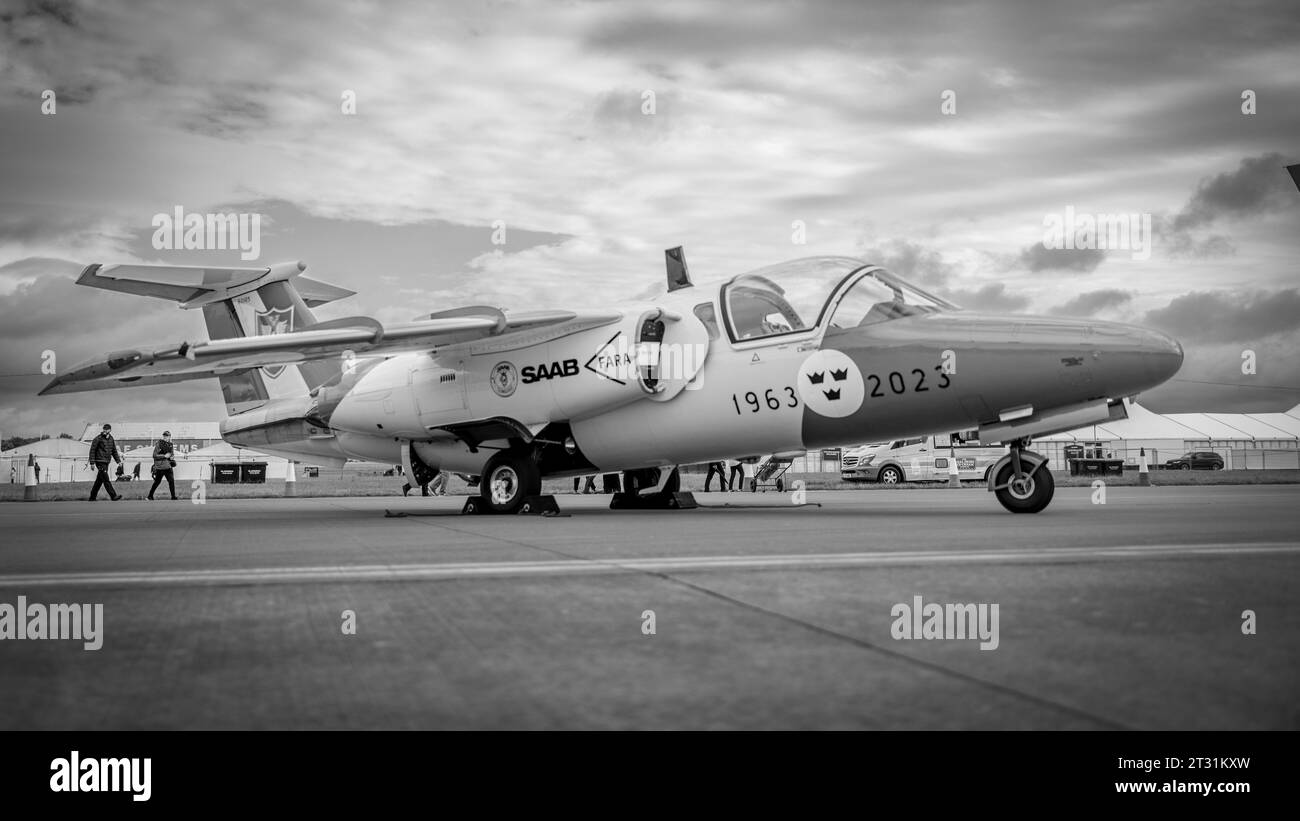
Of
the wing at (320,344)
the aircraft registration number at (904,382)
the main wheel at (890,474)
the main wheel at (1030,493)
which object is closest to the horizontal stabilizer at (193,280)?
the wing at (320,344)

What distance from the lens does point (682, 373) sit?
11.6 metres

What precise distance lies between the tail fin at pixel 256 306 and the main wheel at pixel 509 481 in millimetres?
4080

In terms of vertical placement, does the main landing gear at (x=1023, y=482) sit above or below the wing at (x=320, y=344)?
below

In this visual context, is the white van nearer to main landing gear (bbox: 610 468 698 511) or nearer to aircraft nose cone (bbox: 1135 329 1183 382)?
main landing gear (bbox: 610 468 698 511)

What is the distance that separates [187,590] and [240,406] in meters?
12.3

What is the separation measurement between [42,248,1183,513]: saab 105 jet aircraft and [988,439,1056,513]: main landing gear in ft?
0.06

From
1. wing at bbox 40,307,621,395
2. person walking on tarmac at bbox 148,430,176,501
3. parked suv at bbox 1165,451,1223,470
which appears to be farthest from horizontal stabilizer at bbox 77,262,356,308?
parked suv at bbox 1165,451,1223,470

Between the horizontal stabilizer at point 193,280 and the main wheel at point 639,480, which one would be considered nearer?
the horizontal stabilizer at point 193,280

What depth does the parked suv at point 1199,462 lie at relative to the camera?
209 ft

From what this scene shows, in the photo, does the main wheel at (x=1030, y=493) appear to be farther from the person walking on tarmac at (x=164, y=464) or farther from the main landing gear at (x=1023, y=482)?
the person walking on tarmac at (x=164, y=464)
